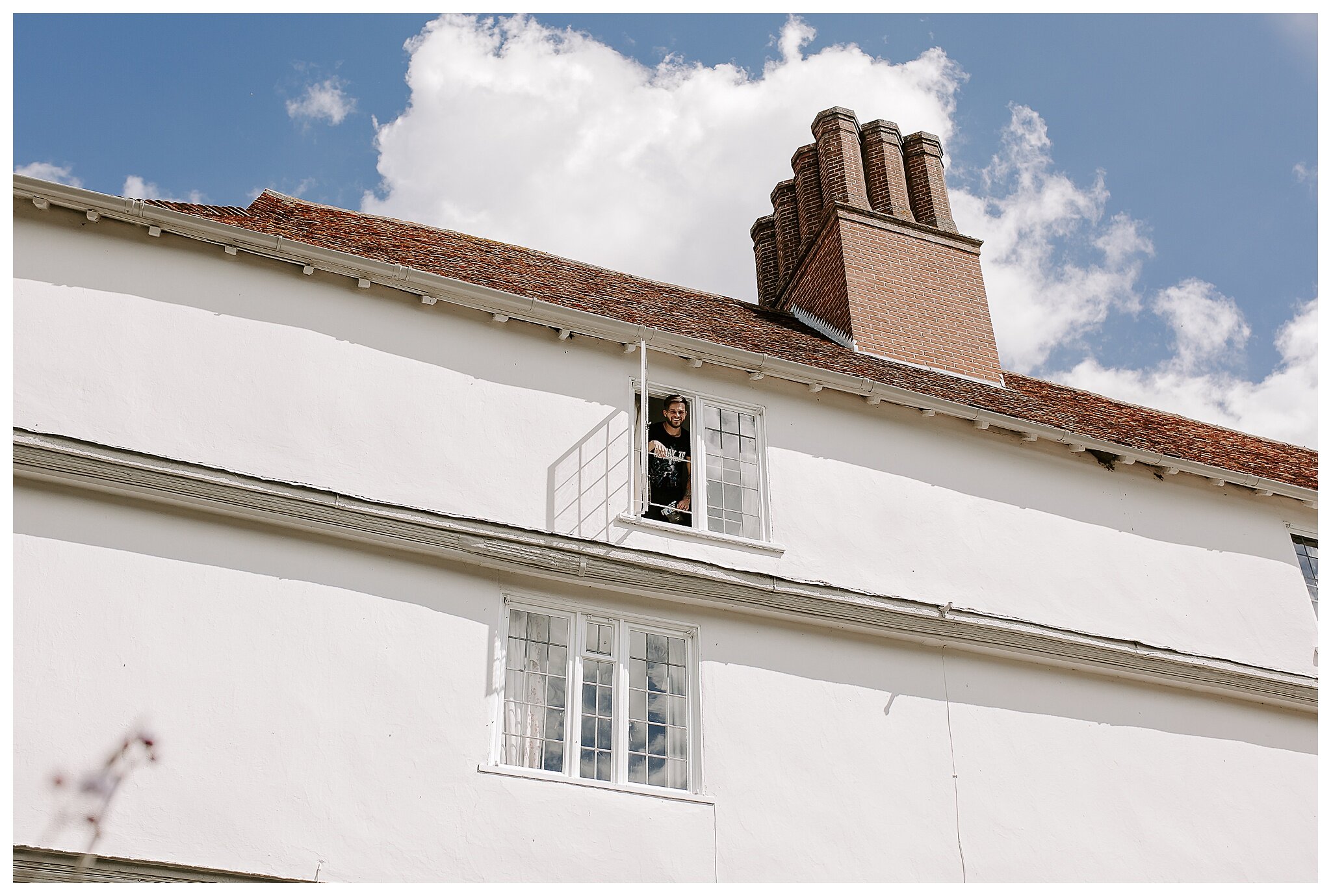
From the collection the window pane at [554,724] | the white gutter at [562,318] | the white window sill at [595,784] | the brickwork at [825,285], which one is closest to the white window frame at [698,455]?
the white gutter at [562,318]

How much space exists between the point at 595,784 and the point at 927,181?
1230 cm

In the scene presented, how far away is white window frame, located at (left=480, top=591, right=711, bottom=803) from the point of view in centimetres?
1030

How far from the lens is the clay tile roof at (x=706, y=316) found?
45.8 ft

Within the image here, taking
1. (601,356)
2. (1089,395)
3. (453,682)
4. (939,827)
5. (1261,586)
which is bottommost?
(939,827)

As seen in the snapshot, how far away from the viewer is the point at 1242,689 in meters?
13.1

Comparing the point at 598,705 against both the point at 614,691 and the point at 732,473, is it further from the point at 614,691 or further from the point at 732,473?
the point at 732,473

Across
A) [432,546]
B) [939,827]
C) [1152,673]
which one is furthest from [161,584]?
[1152,673]

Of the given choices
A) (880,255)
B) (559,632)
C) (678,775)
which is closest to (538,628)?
(559,632)

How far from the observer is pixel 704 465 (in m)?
12.4

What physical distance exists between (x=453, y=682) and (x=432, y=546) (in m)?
1.16

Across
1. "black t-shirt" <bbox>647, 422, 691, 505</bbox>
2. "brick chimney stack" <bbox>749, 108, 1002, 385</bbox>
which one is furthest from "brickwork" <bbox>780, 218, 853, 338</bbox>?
"black t-shirt" <bbox>647, 422, 691, 505</bbox>

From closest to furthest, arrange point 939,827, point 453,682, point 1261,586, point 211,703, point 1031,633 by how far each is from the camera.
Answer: point 211,703
point 453,682
point 939,827
point 1031,633
point 1261,586

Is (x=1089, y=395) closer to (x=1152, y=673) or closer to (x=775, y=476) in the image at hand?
(x=1152, y=673)

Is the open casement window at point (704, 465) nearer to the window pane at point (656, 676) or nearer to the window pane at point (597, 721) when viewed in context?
the window pane at point (656, 676)
